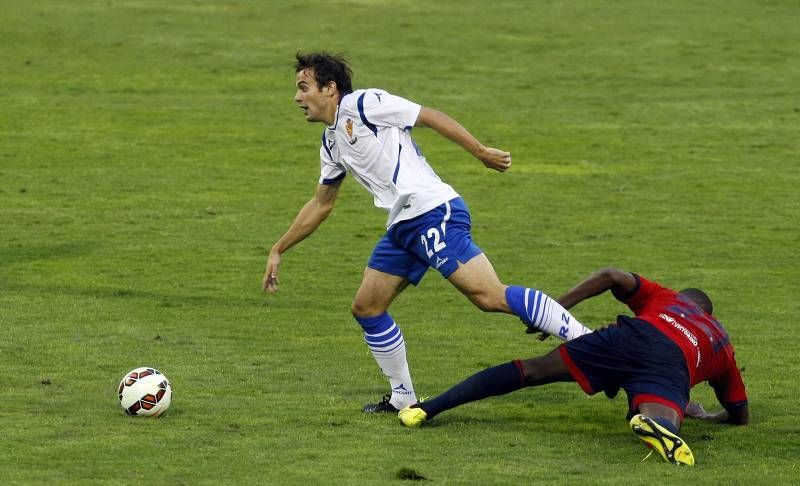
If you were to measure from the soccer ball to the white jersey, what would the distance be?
180 cm

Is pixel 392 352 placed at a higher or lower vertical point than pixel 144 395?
higher

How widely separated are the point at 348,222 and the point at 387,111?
33.7 ft

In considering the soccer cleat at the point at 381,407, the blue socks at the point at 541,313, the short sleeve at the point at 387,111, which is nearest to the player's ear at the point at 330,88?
the short sleeve at the point at 387,111

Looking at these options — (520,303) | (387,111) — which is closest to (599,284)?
(520,303)

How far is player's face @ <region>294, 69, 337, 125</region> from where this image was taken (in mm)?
9844

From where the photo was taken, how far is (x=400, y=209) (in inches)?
380

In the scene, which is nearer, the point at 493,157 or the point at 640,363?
the point at 640,363

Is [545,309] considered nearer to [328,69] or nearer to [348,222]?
[328,69]

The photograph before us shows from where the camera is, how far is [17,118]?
2656 cm

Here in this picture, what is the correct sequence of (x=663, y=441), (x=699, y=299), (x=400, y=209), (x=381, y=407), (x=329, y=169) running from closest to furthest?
(x=663, y=441), (x=400, y=209), (x=699, y=299), (x=381, y=407), (x=329, y=169)

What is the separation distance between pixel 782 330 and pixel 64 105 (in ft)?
57.3

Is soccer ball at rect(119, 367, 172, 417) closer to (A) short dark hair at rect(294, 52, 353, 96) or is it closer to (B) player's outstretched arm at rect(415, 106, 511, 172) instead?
(A) short dark hair at rect(294, 52, 353, 96)

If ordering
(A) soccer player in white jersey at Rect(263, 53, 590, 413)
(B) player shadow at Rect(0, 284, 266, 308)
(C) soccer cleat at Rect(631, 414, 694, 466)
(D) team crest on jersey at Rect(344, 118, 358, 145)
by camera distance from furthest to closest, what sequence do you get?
(B) player shadow at Rect(0, 284, 266, 308)
(D) team crest on jersey at Rect(344, 118, 358, 145)
(A) soccer player in white jersey at Rect(263, 53, 590, 413)
(C) soccer cleat at Rect(631, 414, 694, 466)

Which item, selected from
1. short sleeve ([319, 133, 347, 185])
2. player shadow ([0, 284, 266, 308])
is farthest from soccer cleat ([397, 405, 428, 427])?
player shadow ([0, 284, 266, 308])
